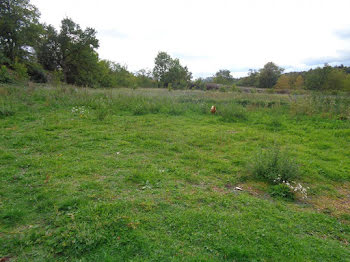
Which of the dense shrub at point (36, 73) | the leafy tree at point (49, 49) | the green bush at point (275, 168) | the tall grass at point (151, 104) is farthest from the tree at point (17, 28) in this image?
the green bush at point (275, 168)

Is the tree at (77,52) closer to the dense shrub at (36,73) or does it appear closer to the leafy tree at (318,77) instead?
the dense shrub at (36,73)

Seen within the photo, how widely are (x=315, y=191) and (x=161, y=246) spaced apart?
3.02 m

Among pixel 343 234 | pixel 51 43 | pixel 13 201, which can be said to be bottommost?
pixel 343 234

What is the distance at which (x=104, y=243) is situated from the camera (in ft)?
7.50

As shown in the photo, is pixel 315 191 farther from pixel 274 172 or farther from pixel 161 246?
Result: pixel 161 246

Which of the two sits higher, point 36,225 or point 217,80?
point 217,80

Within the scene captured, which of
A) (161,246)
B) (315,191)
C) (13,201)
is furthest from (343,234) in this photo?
(13,201)

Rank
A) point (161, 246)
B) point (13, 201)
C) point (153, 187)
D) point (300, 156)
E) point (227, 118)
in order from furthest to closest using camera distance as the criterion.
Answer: point (227, 118), point (300, 156), point (153, 187), point (13, 201), point (161, 246)

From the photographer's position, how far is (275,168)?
3.96 m

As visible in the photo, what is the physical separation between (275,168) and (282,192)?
537mm

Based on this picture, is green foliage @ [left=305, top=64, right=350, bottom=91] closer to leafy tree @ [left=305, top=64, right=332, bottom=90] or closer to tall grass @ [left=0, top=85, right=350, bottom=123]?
leafy tree @ [left=305, top=64, right=332, bottom=90]

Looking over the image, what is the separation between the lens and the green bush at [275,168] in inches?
152

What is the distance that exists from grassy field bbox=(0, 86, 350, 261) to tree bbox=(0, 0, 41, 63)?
2083 cm

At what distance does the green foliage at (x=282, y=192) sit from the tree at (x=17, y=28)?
87.5ft
